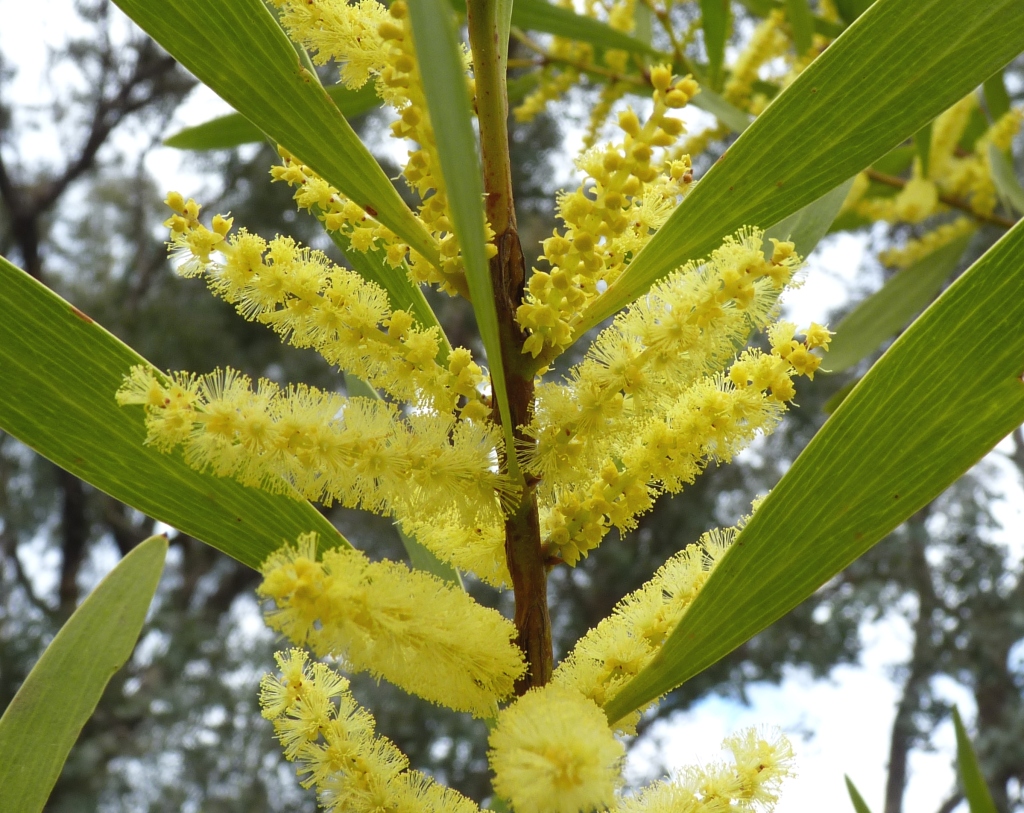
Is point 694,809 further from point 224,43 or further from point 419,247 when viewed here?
point 224,43

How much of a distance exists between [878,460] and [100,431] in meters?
0.70

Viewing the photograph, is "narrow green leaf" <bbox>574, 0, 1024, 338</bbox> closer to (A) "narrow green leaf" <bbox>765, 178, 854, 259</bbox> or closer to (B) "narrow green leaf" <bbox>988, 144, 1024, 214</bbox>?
(A) "narrow green leaf" <bbox>765, 178, 854, 259</bbox>

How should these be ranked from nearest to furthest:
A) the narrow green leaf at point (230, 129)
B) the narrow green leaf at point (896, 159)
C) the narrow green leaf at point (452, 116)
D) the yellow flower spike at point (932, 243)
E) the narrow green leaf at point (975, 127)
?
the narrow green leaf at point (452, 116)
the narrow green leaf at point (230, 129)
the narrow green leaf at point (896, 159)
the yellow flower spike at point (932, 243)
the narrow green leaf at point (975, 127)

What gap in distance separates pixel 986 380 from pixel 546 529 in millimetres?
389

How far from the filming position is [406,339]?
2.55 ft

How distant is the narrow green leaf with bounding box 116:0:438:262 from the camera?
748 mm

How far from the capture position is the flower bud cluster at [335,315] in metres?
0.76

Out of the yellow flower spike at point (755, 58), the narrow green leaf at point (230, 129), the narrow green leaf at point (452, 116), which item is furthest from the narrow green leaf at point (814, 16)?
the narrow green leaf at point (452, 116)

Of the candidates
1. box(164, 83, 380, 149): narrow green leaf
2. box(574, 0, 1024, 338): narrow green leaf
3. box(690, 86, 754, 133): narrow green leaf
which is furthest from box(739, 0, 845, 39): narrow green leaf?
box(574, 0, 1024, 338): narrow green leaf

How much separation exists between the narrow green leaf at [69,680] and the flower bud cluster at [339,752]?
24 cm

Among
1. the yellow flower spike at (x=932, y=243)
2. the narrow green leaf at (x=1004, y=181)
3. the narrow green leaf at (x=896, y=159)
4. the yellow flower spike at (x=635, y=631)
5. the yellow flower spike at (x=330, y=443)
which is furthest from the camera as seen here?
the yellow flower spike at (x=932, y=243)

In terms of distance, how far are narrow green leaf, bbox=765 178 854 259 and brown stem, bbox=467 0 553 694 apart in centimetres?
38

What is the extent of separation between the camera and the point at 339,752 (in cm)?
77

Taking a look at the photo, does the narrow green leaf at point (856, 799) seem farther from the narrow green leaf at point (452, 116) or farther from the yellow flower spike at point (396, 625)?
the narrow green leaf at point (452, 116)
